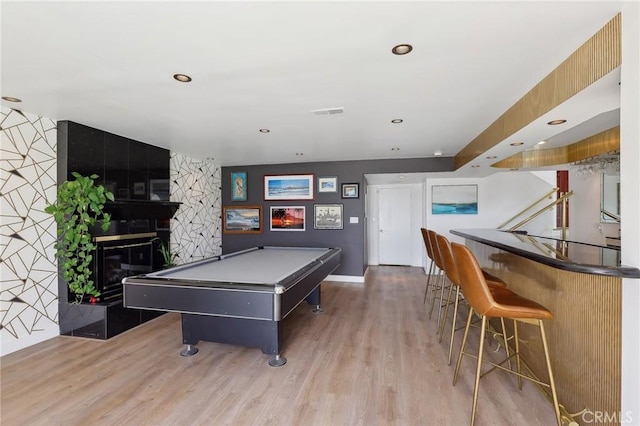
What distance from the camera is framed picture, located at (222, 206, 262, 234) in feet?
19.9

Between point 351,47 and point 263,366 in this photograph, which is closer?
point 351,47

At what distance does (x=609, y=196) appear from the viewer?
5684 millimetres

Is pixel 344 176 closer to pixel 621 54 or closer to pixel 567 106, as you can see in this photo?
pixel 567 106

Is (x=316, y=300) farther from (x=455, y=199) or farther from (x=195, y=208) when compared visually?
(x=455, y=199)

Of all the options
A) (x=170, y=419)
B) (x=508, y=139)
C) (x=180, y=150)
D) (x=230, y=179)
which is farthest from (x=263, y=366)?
(x=230, y=179)

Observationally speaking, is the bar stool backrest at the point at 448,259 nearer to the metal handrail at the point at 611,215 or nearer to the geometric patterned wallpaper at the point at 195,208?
the geometric patterned wallpaper at the point at 195,208

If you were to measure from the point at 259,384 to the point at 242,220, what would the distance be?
4220mm

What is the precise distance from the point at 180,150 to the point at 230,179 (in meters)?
1.55

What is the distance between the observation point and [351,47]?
181cm

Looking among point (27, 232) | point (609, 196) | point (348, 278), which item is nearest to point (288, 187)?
point (348, 278)

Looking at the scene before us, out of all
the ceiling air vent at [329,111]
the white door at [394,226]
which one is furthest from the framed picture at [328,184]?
the ceiling air vent at [329,111]

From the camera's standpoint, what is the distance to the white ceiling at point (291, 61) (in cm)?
150

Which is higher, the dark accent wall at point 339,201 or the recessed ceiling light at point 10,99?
the recessed ceiling light at point 10,99

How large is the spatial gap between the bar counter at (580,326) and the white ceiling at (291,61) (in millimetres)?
1072
